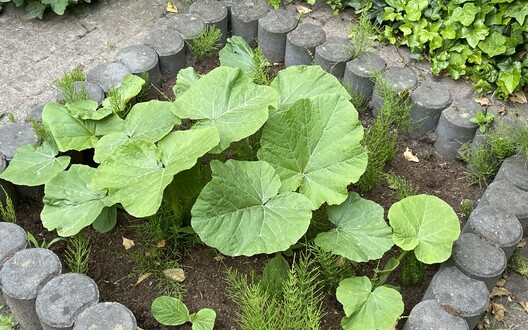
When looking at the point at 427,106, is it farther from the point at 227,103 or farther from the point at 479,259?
the point at 227,103

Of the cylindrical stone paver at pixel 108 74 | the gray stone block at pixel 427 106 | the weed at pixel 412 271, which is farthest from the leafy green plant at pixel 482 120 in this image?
the cylindrical stone paver at pixel 108 74

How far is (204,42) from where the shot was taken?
4301mm

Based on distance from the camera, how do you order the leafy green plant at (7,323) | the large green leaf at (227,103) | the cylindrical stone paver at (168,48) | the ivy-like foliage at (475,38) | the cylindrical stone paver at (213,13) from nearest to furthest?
the leafy green plant at (7,323) → the large green leaf at (227,103) → the ivy-like foliage at (475,38) → the cylindrical stone paver at (168,48) → the cylindrical stone paver at (213,13)

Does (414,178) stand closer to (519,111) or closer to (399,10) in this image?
(519,111)

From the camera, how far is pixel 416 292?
335cm

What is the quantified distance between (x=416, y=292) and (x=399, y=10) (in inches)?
76.8

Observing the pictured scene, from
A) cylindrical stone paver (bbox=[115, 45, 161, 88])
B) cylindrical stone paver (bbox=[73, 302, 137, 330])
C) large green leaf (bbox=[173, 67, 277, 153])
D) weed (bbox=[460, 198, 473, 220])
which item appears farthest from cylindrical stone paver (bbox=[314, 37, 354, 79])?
cylindrical stone paver (bbox=[73, 302, 137, 330])

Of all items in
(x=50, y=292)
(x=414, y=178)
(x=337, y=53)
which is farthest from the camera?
(x=337, y=53)

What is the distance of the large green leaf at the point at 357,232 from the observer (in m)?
3.08

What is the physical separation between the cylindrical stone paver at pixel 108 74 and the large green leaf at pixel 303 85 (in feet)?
3.24

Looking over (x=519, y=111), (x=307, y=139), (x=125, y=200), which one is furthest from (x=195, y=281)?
(x=519, y=111)

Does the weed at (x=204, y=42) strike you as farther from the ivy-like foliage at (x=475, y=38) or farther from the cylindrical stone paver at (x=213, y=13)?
the ivy-like foliage at (x=475, y=38)

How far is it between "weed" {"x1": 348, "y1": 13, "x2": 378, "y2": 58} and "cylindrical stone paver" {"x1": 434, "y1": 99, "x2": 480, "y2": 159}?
66cm

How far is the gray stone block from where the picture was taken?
396 cm
